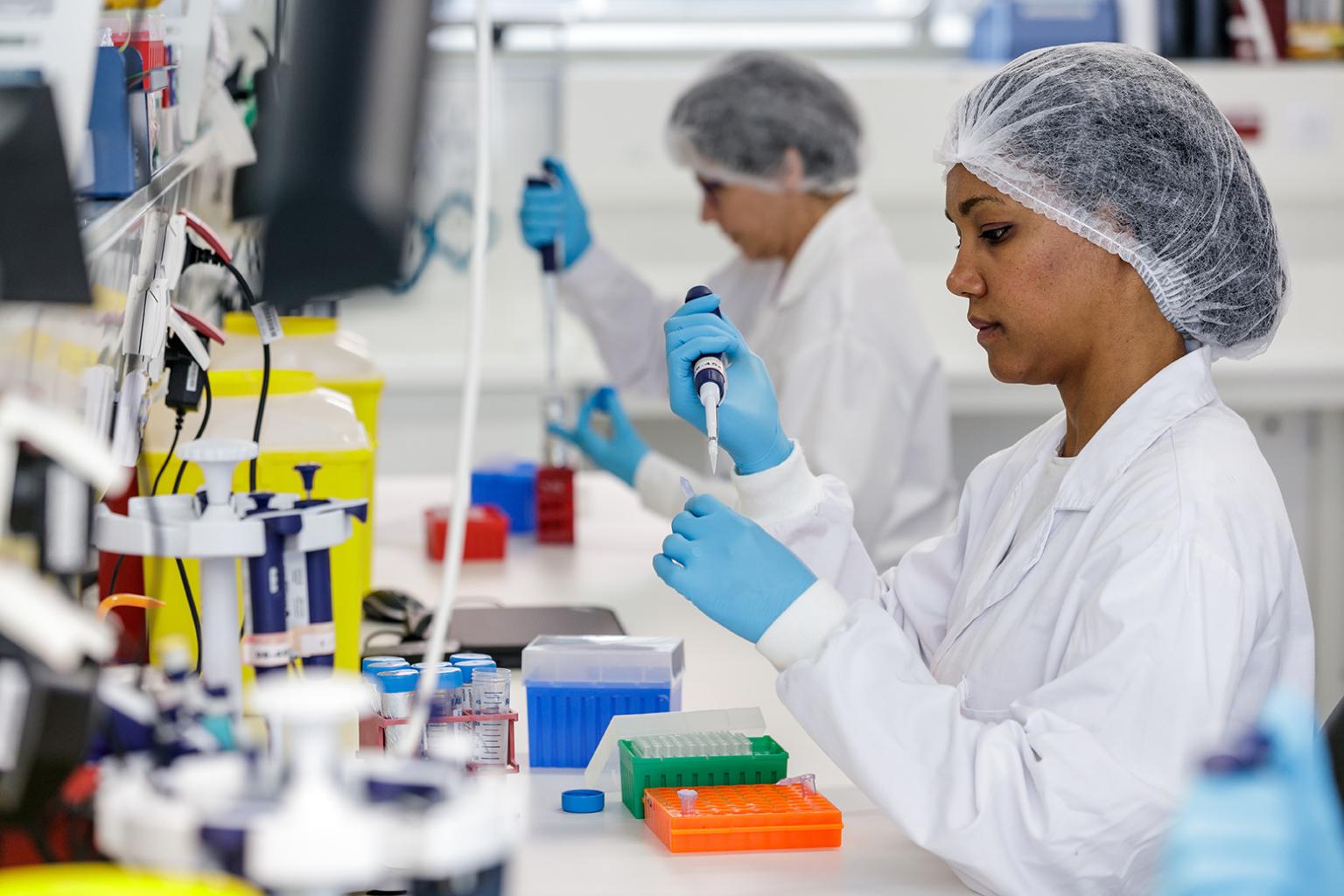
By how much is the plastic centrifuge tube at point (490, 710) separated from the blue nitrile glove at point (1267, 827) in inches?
29.4

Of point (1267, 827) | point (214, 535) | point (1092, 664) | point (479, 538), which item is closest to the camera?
point (1267, 827)

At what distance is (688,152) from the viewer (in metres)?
2.63

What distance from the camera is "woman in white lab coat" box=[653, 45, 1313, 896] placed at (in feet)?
3.37

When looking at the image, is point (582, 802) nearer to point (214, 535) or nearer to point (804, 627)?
point (804, 627)

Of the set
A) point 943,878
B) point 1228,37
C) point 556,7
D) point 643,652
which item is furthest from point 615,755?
point 1228,37

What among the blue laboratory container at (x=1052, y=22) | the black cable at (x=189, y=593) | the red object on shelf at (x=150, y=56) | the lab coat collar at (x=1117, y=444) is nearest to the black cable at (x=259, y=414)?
the black cable at (x=189, y=593)

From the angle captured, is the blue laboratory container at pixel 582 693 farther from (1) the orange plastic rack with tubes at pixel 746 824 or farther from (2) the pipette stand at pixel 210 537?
(2) the pipette stand at pixel 210 537

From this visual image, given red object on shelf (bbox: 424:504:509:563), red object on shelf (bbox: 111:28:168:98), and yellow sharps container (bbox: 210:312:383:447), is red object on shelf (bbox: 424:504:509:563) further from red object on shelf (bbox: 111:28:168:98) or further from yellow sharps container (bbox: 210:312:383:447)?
red object on shelf (bbox: 111:28:168:98)

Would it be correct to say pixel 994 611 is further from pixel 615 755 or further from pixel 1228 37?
pixel 1228 37

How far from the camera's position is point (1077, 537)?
121 centimetres

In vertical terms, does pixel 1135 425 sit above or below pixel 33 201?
below

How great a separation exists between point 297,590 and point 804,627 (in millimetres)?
387

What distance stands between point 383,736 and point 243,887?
51 cm

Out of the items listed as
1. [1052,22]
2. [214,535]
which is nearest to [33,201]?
[214,535]
